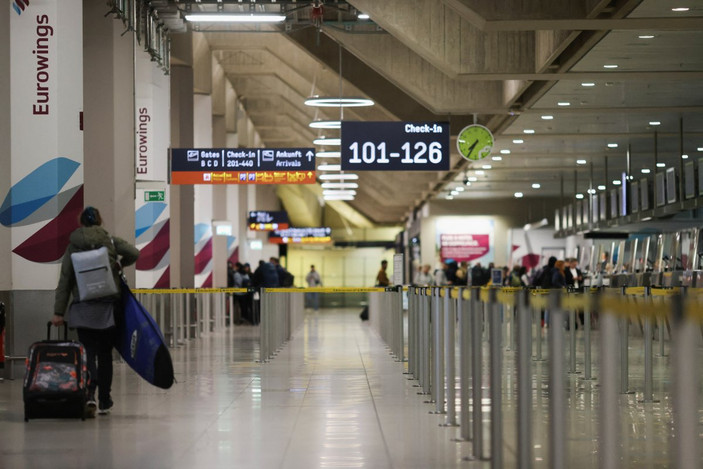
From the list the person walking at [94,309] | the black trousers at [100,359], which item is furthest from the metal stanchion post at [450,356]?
the black trousers at [100,359]

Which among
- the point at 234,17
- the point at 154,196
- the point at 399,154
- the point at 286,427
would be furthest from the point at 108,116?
the point at 286,427

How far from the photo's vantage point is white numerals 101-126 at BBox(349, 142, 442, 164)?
19953 mm

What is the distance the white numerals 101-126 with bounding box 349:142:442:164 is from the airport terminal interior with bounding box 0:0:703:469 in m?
0.05

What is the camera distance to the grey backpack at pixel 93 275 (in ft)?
29.8

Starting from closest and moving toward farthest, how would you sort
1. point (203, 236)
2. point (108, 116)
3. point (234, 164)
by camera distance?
point (108, 116) → point (234, 164) → point (203, 236)

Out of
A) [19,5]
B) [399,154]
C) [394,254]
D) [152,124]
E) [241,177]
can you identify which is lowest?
[394,254]

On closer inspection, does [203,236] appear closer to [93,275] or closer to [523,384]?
[93,275]

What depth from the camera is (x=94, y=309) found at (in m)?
9.16

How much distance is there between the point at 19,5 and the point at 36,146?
161cm

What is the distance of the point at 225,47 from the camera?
29.8 m

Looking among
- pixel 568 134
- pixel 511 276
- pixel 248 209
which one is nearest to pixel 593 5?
pixel 568 134

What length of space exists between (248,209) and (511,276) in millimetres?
19909

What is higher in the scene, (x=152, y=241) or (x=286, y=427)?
(x=152, y=241)

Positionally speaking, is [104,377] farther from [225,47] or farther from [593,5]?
[225,47]
